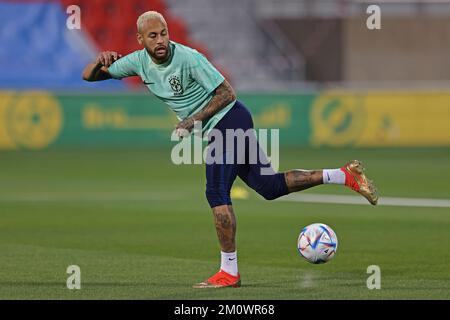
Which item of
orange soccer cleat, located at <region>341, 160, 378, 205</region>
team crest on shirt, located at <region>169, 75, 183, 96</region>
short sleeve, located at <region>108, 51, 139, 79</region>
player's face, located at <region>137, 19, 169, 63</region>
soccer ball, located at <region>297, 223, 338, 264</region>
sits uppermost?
player's face, located at <region>137, 19, 169, 63</region>

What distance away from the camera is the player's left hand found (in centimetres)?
1011

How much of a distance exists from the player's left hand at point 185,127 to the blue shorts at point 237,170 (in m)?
0.35

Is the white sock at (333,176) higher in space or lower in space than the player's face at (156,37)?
lower

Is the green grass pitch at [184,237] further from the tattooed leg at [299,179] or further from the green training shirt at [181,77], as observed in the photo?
the green training shirt at [181,77]

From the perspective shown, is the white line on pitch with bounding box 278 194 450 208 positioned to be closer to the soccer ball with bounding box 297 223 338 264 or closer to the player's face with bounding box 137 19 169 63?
the soccer ball with bounding box 297 223 338 264

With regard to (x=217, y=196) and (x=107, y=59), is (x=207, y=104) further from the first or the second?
(x=107, y=59)

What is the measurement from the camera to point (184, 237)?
14.9 metres

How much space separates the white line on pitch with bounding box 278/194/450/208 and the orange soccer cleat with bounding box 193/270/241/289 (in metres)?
8.49

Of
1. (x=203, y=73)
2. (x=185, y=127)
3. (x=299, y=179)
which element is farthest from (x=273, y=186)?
(x=203, y=73)

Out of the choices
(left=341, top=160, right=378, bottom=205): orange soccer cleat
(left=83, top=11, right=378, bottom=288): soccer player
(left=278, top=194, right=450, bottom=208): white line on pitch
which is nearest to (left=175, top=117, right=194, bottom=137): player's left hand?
(left=83, top=11, right=378, bottom=288): soccer player

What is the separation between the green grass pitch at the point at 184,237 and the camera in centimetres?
1031

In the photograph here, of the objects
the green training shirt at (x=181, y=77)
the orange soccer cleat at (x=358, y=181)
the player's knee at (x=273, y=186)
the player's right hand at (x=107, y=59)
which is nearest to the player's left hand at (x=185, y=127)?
the green training shirt at (x=181, y=77)

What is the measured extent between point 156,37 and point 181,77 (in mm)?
460

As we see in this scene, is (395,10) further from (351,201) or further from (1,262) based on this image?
(1,262)
